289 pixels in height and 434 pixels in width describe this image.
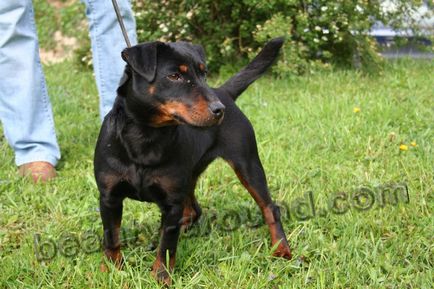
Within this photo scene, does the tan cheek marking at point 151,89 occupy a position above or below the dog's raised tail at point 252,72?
above

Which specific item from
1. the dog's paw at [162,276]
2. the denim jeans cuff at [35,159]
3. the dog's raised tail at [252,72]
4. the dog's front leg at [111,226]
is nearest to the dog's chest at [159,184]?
the dog's front leg at [111,226]

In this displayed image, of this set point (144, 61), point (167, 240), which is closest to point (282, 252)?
point (167, 240)

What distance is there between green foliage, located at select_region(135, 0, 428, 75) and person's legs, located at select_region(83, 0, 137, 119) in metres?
2.28

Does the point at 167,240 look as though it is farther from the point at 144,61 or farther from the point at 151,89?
the point at 144,61

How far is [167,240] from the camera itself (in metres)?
2.53

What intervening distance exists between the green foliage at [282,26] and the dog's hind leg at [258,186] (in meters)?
3.04

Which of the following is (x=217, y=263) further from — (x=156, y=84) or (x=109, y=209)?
(x=156, y=84)

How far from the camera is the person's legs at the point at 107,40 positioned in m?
3.65

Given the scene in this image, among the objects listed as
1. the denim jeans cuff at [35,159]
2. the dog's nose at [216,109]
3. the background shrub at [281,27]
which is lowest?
the background shrub at [281,27]

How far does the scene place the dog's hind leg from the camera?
287 cm

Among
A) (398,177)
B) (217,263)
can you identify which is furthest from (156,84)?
(398,177)

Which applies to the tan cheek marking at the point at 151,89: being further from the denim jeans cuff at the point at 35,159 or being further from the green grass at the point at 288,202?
the denim jeans cuff at the point at 35,159

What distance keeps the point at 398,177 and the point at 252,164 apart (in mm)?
1157

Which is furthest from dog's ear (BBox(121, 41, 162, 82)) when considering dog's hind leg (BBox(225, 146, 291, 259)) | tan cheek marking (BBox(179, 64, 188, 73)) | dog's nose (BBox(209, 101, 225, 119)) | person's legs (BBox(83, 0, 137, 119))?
person's legs (BBox(83, 0, 137, 119))
